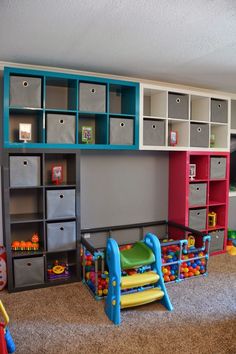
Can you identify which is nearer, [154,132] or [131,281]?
[131,281]

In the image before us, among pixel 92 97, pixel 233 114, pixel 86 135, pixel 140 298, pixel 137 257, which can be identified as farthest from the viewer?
pixel 233 114

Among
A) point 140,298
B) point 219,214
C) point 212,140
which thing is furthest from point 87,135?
point 219,214

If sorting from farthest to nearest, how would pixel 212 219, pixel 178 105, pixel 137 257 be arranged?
pixel 212 219 < pixel 178 105 < pixel 137 257

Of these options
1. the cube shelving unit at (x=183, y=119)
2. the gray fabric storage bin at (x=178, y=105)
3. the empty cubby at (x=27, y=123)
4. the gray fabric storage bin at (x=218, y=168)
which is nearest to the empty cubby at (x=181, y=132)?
the cube shelving unit at (x=183, y=119)

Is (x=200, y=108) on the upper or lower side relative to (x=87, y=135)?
upper

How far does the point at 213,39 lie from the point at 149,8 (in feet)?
2.32

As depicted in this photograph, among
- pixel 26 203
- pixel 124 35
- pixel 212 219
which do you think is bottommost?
pixel 212 219

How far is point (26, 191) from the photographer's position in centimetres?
297

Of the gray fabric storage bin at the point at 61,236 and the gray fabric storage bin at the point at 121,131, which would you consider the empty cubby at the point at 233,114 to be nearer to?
the gray fabric storage bin at the point at 121,131

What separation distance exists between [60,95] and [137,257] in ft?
6.04

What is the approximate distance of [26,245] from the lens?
279 cm

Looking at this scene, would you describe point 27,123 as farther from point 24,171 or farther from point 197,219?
point 197,219

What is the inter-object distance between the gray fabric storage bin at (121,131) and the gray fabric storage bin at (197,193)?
1.01 m

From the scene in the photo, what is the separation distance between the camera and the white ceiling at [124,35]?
1.72 metres
